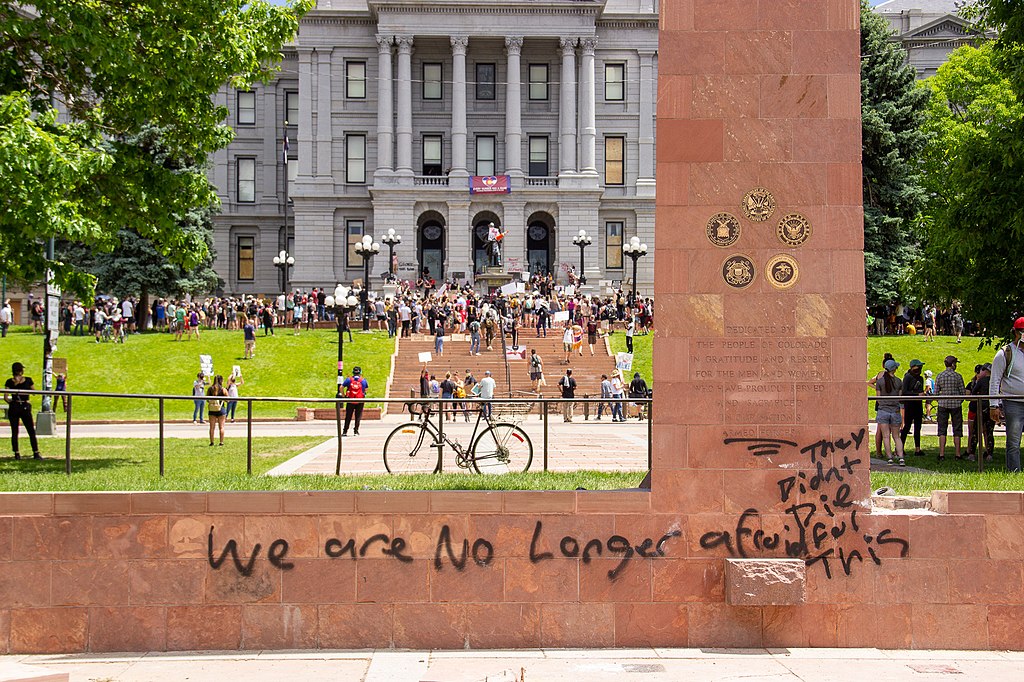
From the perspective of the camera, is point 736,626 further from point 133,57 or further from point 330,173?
point 330,173

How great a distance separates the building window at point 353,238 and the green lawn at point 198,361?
85.2 feet

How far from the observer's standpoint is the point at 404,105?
240 feet

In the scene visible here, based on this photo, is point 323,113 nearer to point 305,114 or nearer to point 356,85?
point 305,114

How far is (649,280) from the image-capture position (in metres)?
73.5

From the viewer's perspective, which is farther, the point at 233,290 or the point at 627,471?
Answer: the point at 233,290

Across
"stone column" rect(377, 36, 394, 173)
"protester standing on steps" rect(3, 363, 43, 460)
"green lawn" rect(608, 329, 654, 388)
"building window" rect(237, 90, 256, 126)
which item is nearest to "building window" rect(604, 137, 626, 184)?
"stone column" rect(377, 36, 394, 173)

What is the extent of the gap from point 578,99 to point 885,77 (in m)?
26.0

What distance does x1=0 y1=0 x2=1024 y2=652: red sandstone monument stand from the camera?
985cm

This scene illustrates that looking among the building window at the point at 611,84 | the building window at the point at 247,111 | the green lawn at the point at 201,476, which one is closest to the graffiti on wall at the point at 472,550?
the green lawn at the point at 201,476

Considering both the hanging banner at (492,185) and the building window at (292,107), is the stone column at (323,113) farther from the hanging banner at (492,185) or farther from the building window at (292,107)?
the hanging banner at (492,185)

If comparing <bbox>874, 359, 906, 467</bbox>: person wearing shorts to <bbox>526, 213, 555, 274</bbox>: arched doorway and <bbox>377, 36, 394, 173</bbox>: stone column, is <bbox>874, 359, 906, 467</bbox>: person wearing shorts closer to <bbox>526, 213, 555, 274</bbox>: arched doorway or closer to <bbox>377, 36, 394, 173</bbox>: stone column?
<bbox>526, 213, 555, 274</bbox>: arched doorway

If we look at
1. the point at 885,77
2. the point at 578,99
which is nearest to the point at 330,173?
the point at 578,99

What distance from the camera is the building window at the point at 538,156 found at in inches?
2963

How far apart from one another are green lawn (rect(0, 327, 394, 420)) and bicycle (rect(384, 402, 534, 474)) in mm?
26693
